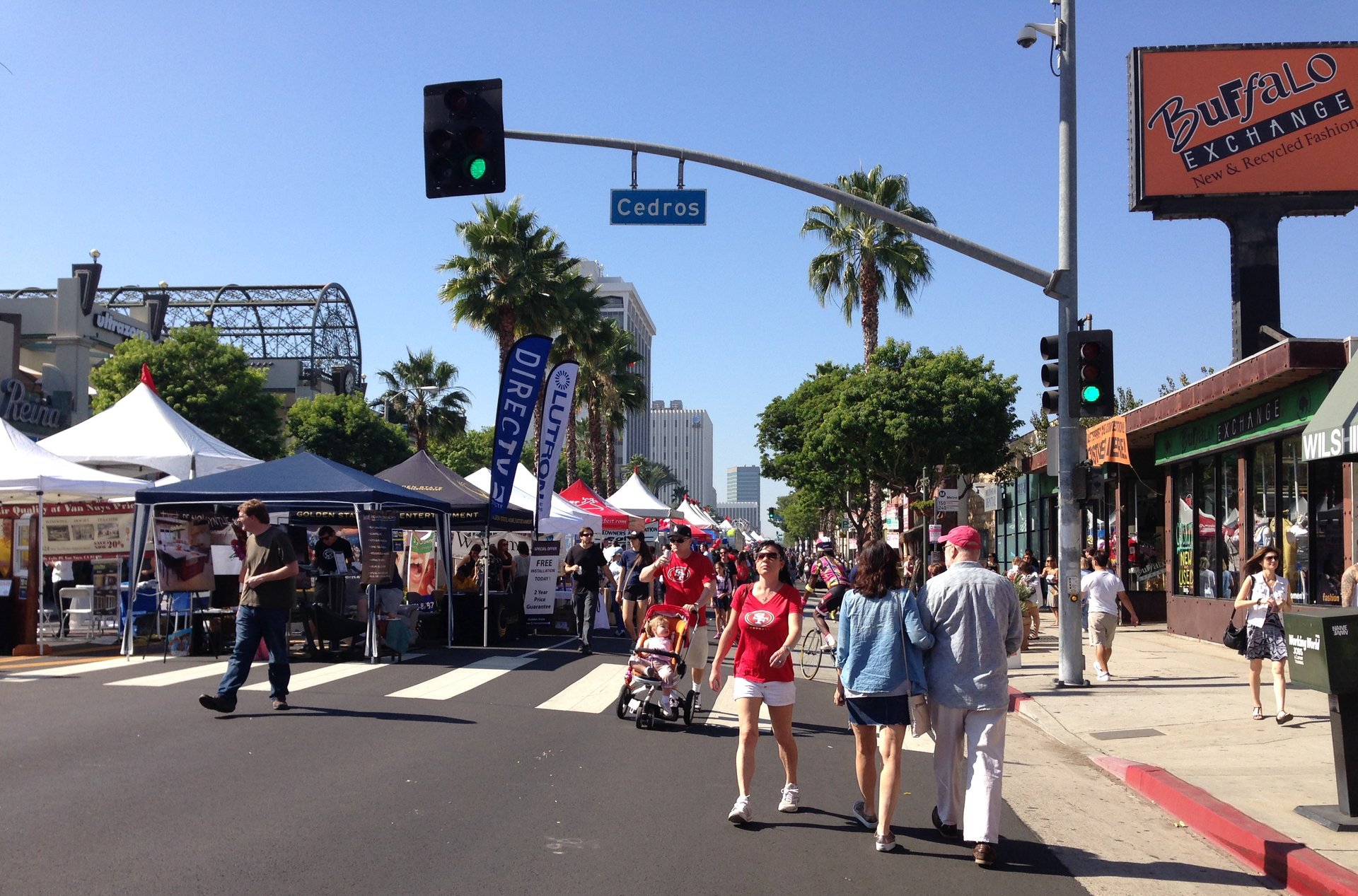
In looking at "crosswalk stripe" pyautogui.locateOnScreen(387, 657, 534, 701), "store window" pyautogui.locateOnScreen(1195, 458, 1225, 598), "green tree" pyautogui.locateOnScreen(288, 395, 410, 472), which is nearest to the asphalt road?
"crosswalk stripe" pyautogui.locateOnScreen(387, 657, 534, 701)

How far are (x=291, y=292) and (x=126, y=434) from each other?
248 feet

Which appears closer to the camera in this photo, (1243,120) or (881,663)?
(881,663)

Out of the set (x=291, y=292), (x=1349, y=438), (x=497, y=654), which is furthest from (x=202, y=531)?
(x=291, y=292)

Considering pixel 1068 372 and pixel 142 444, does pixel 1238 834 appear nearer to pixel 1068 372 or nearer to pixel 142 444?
pixel 1068 372

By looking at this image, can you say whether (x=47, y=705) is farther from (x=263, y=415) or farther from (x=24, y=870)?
(x=263, y=415)

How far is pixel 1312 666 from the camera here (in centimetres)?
702

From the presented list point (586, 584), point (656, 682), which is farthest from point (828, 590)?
point (656, 682)

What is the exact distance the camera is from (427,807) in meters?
6.94

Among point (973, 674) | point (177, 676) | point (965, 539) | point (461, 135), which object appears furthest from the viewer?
point (177, 676)

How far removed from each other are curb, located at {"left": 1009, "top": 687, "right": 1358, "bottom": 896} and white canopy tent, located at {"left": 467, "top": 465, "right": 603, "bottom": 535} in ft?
49.3

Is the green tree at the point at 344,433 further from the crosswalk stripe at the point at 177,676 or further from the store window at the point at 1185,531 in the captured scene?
the crosswalk stripe at the point at 177,676

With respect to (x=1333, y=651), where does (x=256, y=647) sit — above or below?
below

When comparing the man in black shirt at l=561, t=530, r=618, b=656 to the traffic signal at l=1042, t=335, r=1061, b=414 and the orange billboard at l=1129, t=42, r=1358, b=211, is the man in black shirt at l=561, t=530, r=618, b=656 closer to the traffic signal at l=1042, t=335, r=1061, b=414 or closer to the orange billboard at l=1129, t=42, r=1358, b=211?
the traffic signal at l=1042, t=335, r=1061, b=414

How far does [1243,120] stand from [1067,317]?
32.7ft
